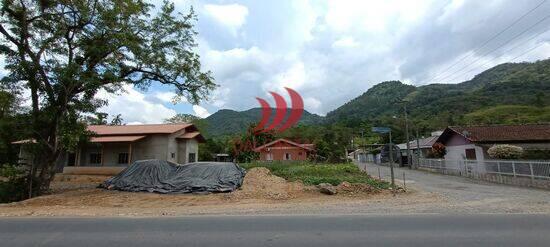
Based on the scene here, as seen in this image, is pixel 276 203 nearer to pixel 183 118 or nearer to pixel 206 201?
pixel 206 201

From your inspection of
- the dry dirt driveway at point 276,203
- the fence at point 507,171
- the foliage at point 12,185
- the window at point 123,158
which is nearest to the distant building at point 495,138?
the fence at point 507,171

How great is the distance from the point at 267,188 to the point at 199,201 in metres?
3.45

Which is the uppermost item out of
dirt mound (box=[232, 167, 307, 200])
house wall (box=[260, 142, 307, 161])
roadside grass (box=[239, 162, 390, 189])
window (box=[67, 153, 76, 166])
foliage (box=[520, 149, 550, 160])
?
house wall (box=[260, 142, 307, 161])

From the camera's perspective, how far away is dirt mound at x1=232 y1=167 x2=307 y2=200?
50.9 ft

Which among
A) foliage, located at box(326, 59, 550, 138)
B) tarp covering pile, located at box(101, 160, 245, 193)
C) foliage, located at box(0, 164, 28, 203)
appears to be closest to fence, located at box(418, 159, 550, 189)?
tarp covering pile, located at box(101, 160, 245, 193)

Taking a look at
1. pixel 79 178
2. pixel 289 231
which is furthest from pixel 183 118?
pixel 289 231

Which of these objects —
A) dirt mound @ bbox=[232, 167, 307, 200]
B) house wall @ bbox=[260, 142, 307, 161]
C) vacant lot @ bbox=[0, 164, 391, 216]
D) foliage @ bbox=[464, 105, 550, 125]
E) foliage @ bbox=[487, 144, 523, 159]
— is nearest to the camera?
vacant lot @ bbox=[0, 164, 391, 216]

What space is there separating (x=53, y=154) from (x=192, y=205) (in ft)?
28.9

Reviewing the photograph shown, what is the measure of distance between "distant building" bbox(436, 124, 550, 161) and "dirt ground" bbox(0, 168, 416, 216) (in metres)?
14.7

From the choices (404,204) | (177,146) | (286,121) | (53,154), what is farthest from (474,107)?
(53,154)

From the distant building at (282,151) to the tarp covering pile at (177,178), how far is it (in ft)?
85.3

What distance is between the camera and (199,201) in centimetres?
1473

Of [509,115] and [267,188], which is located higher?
[509,115]

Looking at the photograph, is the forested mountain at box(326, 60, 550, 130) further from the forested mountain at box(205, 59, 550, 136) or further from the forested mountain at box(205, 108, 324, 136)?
the forested mountain at box(205, 108, 324, 136)
